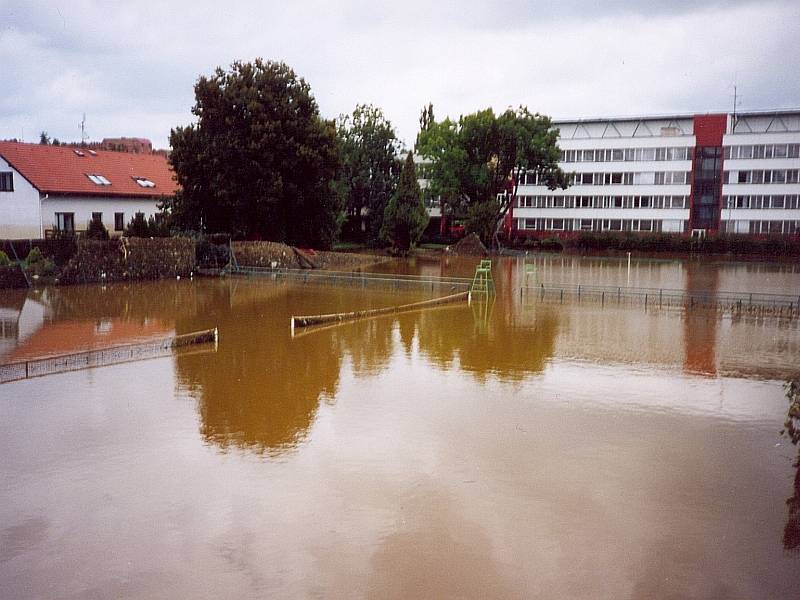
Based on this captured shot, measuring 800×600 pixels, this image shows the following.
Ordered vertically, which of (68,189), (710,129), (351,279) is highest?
(710,129)

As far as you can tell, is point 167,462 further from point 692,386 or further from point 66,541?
point 692,386

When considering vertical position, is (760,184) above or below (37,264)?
above

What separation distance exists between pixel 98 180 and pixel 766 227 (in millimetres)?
57796

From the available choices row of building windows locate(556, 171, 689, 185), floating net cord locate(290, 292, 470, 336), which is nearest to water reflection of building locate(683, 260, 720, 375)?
floating net cord locate(290, 292, 470, 336)

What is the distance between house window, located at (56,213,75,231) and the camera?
4459cm

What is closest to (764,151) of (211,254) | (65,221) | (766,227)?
(766,227)

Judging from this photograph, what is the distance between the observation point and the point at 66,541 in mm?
8891

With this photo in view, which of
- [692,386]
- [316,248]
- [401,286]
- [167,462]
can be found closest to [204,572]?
[167,462]

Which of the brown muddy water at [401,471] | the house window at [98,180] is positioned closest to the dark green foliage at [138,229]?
the house window at [98,180]

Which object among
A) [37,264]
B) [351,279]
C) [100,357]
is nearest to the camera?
[100,357]

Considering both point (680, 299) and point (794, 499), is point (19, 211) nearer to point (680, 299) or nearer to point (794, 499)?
point (680, 299)

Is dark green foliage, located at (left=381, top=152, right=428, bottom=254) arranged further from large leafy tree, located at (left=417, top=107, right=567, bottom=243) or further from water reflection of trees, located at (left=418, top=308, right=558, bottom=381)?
water reflection of trees, located at (left=418, top=308, right=558, bottom=381)

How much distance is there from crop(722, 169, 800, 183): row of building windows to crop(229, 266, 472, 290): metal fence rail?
42.1 metres

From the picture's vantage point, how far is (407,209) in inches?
2128
